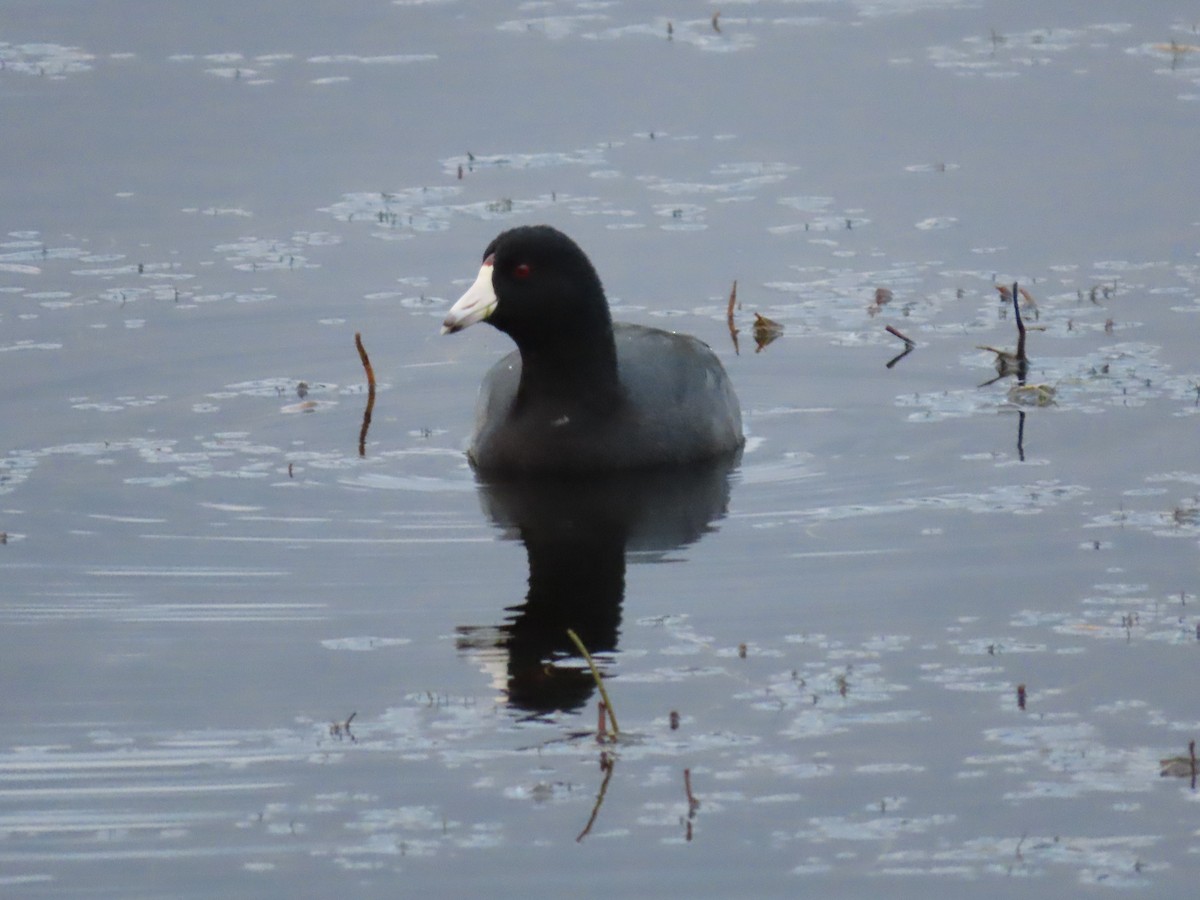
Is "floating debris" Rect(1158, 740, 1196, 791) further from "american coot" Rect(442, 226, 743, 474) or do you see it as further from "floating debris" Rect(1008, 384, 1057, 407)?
"floating debris" Rect(1008, 384, 1057, 407)

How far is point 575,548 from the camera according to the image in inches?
382

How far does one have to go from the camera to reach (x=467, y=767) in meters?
7.20

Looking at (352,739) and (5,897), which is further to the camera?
(352,739)

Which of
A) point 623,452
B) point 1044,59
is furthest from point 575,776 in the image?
point 1044,59

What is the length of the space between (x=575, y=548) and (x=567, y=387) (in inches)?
53.5

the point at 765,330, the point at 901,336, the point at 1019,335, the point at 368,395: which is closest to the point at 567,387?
the point at 368,395

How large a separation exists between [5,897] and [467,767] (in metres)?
1.48

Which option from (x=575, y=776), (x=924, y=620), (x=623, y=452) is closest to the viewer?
(x=575, y=776)

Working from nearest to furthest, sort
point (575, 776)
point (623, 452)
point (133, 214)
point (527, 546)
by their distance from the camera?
1. point (575, 776)
2. point (527, 546)
3. point (623, 452)
4. point (133, 214)

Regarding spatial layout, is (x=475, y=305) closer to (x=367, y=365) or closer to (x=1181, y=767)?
(x=367, y=365)

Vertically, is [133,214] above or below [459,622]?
above

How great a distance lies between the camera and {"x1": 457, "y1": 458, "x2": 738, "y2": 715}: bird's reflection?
809 centimetres

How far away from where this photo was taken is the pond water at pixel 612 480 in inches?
270

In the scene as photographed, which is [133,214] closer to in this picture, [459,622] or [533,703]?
[459,622]
